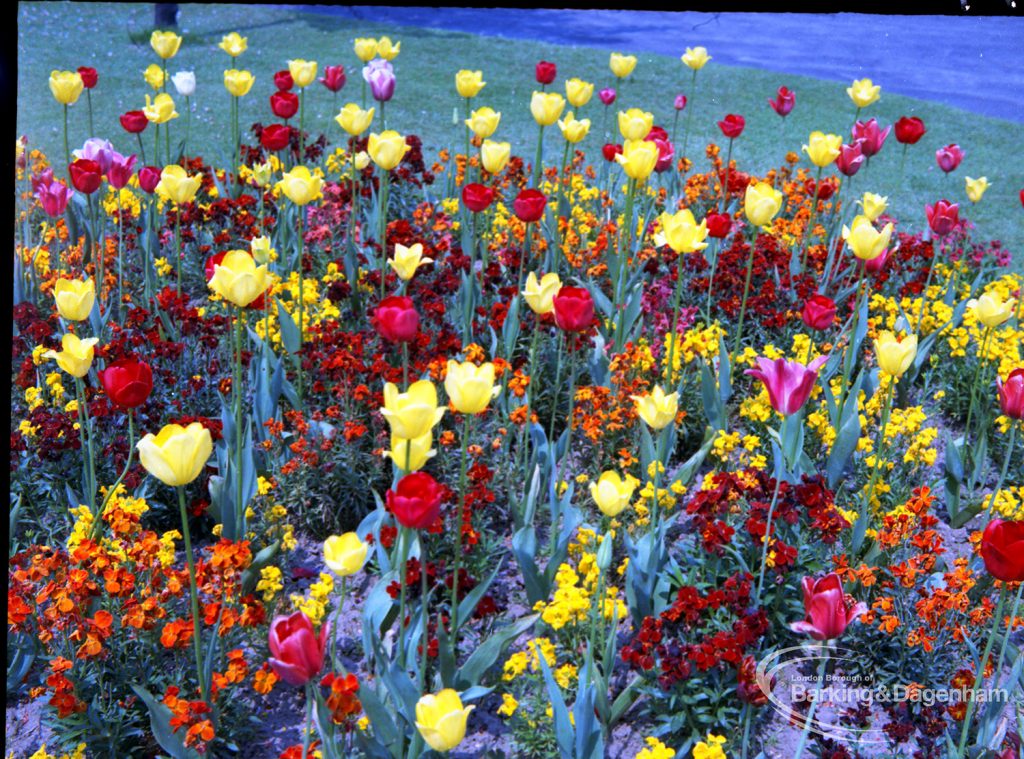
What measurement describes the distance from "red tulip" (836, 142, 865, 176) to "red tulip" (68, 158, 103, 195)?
252 centimetres

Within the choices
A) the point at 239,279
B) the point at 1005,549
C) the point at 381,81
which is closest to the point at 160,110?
the point at 381,81

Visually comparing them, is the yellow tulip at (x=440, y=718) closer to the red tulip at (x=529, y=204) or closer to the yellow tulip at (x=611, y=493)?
the yellow tulip at (x=611, y=493)

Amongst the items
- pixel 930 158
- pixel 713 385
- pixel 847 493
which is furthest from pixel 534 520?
pixel 930 158

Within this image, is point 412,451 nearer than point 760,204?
Yes

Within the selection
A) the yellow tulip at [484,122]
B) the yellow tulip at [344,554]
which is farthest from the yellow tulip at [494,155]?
the yellow tulip at [344,554]

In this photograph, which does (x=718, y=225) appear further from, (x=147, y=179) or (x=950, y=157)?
(x=147, y=179)

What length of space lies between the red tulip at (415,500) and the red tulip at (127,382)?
2.39 feet

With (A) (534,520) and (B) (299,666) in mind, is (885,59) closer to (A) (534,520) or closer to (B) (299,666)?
(A) (534,520)

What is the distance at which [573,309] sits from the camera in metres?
2.59

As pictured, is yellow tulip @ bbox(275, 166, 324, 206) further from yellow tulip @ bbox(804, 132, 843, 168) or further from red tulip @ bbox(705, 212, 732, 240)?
yellow tulip @ bbox(804, 132, 843, 168)

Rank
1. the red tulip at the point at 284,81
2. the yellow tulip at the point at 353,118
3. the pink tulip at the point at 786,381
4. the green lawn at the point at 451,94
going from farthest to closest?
the green lawn at the point at 451,94 < the red tulip at the point at 284,81 < the yellow tulip at the point at 353,118 < the pink tulip at the point at 786,381

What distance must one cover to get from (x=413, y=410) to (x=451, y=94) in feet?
19.0

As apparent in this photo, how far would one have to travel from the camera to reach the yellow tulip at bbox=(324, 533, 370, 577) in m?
1.93

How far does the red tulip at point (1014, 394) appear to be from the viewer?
8.52 feet
